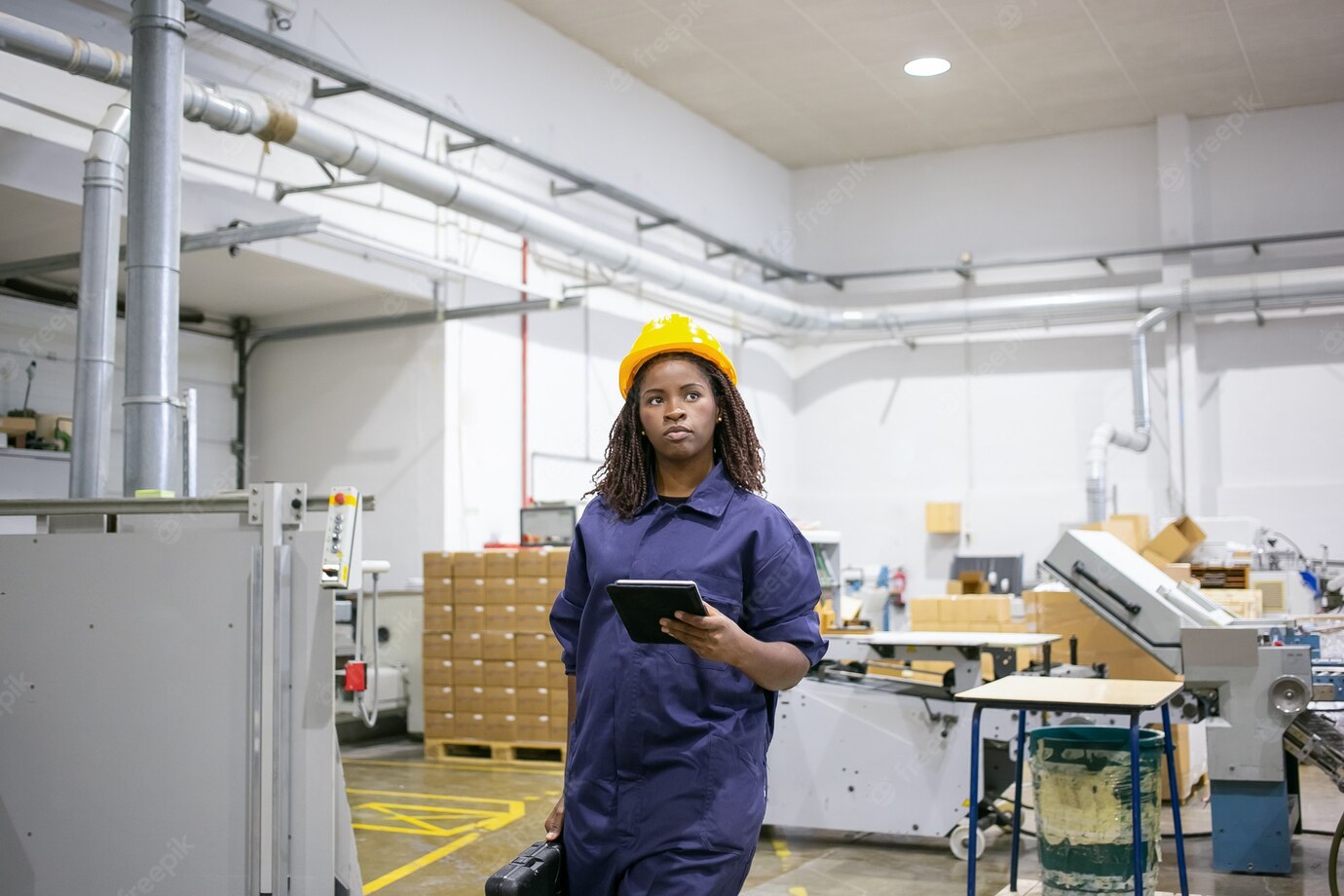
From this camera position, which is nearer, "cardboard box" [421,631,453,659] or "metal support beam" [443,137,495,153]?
"cardboard box" [421,631,453,659]

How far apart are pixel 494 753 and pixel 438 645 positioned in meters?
0.77

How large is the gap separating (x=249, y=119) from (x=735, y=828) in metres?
5.31

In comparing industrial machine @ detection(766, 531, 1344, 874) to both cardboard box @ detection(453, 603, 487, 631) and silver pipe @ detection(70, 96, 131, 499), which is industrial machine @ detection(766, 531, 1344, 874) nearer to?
cardboard box @ detection(453, 603, 487, 631)

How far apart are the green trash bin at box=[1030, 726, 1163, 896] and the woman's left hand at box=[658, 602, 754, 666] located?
9.22 ft

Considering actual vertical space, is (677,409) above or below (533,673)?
above

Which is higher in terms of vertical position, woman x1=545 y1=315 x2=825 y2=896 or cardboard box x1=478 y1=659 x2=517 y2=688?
woman x1=545 y1=315 x2=825 y2=896

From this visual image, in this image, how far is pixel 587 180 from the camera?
922 cm

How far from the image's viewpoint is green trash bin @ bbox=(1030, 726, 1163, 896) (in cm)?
399

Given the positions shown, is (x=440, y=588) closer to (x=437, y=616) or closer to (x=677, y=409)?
(x=437, y=616)

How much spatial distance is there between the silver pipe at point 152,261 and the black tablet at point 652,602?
333cm

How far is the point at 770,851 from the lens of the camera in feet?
17.6

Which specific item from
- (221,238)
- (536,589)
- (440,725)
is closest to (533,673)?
(536,589)

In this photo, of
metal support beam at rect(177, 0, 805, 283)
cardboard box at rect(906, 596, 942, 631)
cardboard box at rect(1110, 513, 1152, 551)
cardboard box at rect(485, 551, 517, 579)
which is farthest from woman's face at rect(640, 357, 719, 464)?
cardboard box at rect(1110, 513, 1152, 551)

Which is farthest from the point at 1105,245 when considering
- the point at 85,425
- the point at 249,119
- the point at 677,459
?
the point at 677,459
